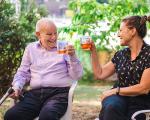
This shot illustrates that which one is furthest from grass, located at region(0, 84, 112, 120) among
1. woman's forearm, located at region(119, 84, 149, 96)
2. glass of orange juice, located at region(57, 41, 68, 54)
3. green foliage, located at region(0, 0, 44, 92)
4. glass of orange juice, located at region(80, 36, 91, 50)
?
woman's forearm, located at region(119, 84, 149, 96)

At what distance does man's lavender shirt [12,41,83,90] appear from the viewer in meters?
4.81

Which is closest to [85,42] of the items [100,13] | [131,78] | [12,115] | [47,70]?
[131,78]

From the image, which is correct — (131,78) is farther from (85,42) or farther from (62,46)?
(62,46)

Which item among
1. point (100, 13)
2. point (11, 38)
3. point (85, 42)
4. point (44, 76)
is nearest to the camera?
point (85, 42)

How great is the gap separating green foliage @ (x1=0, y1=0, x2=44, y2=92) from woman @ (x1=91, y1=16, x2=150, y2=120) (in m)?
2.74

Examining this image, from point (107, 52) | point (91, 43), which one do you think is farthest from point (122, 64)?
point (107, 52)

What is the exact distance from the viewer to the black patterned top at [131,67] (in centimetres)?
434

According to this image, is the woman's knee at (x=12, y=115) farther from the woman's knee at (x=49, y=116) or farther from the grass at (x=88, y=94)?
the grass at (x=88, y=94)

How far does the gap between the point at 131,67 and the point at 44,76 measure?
924 mm

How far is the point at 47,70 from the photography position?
4.85m

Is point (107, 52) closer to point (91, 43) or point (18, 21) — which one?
point (18, 21)

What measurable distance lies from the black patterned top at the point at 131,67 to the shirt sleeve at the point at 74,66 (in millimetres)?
407

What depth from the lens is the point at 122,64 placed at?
4.49m

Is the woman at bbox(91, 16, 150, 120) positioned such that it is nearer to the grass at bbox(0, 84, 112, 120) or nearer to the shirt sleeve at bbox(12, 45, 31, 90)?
the shirt sleeve at bbox(12, 45, 31, 90)
